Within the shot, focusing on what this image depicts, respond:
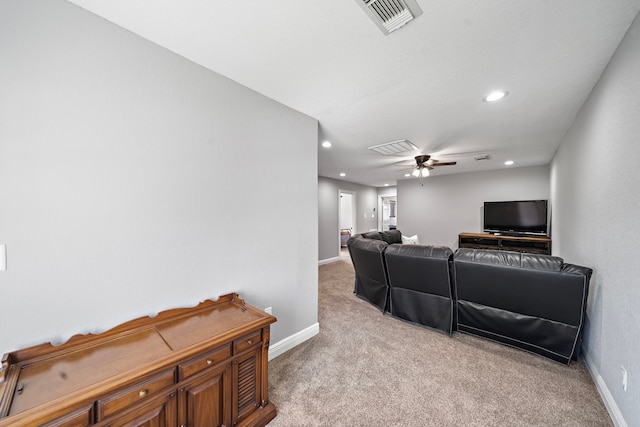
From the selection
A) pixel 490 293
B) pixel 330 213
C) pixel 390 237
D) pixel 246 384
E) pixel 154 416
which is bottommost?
pixel 246 384

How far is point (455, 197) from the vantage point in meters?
6.30

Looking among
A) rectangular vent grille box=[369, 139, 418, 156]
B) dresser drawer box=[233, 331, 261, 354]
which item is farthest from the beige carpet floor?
rectangular vent grille box=[369, 139, 418, 156]

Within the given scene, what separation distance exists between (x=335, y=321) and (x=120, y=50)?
316 centimetres

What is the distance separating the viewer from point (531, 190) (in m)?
5.40

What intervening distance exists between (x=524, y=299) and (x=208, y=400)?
106 inches

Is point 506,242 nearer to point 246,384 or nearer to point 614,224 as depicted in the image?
point 614,224

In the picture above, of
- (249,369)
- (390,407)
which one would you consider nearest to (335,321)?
(390,407)

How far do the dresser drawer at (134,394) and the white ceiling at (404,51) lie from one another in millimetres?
1898

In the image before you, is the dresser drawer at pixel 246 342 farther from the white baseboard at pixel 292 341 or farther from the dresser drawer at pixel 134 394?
the white baseboard at pixel 292 341

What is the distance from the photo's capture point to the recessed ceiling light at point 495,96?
2158 mm

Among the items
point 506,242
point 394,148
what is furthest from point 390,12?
point 506,242

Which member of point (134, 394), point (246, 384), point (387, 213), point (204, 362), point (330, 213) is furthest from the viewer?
point (387, 213)

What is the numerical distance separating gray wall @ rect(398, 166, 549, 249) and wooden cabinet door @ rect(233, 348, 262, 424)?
6051mm

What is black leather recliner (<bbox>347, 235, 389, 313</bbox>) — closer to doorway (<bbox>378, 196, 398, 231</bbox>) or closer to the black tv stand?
the black tv stand
